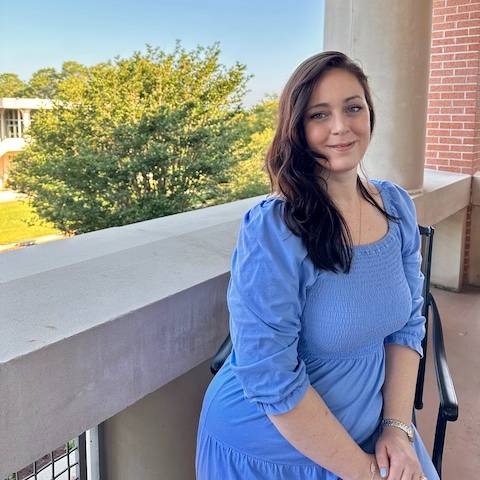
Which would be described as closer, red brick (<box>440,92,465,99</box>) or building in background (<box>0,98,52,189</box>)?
red brick (<box>440,92,465,99</box>)

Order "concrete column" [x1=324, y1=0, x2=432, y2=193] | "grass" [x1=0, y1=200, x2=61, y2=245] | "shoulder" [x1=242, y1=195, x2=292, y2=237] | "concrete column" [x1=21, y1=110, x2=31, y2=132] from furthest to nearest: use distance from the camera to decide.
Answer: "grass" [x1=0, y1=200, x2=61, y2=245] → "concrete column" [x1=21, y1=110, x2=31, y2=132] → "concrete column" [x1=324, y1=0, x2=432, y2=193] → "shoulder" [x1=242, y1=195, x2=292, y2=237]

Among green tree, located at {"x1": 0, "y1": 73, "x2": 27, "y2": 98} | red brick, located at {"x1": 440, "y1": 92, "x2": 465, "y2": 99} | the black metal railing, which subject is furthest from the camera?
green tree, located at {"x1": 0, "y1": 73, "x2": 27, "y2": 98}

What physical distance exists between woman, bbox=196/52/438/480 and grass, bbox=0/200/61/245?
9.83 m

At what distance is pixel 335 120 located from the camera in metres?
1.09

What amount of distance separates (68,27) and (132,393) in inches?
534

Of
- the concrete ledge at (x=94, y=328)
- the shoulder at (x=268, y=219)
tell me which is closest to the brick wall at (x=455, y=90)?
the concrete ledge at (x=94, y=328)

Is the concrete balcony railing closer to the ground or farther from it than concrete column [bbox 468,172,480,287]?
farther from it

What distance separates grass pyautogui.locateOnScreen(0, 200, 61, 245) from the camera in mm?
10156

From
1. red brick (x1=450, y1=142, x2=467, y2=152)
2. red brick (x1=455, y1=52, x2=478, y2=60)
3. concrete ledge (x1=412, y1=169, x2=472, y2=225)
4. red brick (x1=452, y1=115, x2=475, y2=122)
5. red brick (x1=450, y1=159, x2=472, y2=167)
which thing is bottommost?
concrete ledge (x1=412, y1=169, x2=472, y2=225)

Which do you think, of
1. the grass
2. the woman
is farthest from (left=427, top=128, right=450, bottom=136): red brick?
the grass

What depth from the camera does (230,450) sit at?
107 cm

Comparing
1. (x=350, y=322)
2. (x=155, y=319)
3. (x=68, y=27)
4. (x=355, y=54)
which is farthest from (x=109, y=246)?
(x=68, y=27)

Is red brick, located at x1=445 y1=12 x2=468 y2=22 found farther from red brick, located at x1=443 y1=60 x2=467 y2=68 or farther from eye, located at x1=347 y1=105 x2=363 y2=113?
eye, located at x1=347 y1=105 x2=363 y2=113

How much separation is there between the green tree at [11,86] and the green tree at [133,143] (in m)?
1.22
